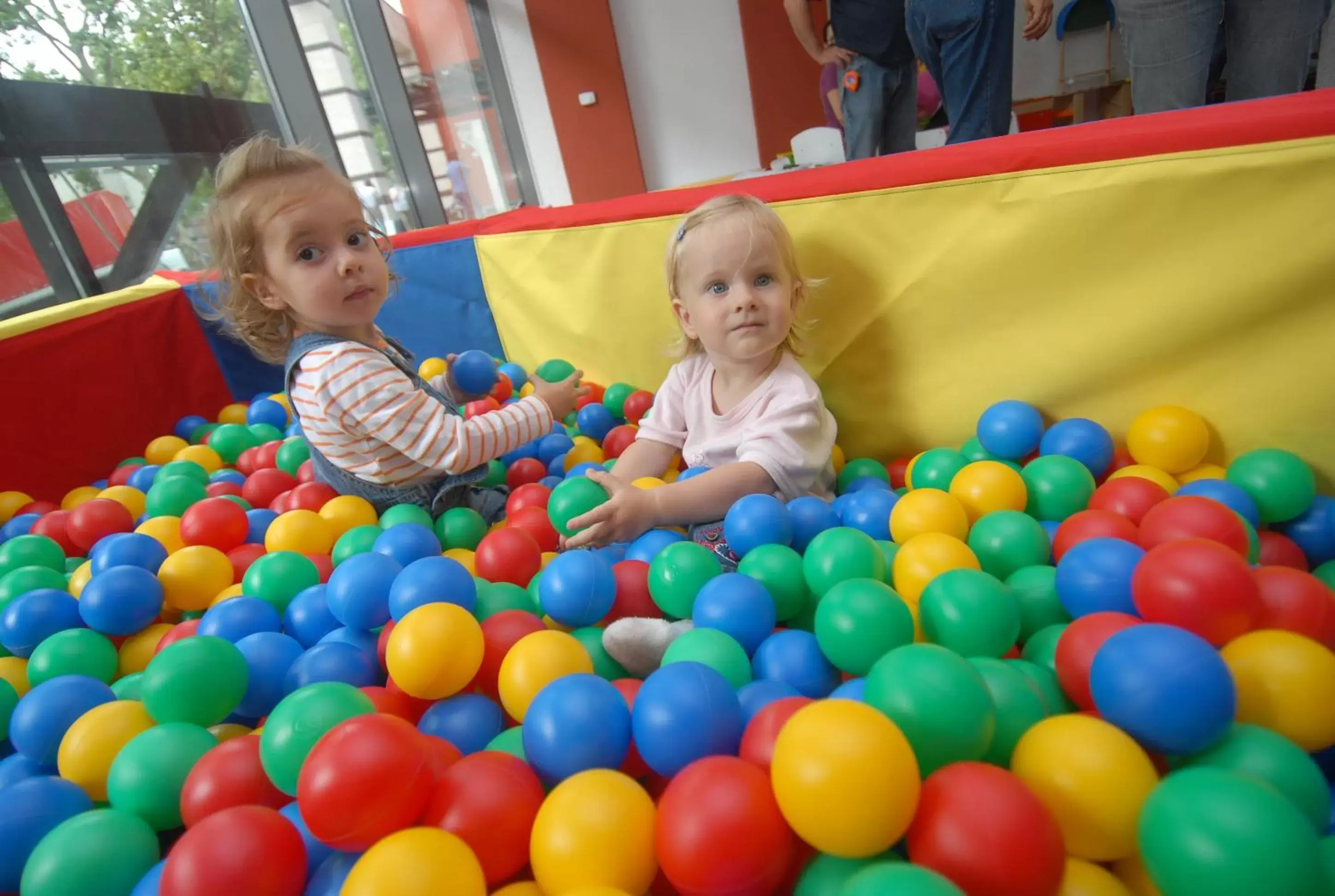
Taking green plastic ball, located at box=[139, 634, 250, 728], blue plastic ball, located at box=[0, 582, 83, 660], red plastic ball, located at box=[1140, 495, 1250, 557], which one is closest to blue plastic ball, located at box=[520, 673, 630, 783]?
green plastic ball, located at box=[139, 634, 250, 728]

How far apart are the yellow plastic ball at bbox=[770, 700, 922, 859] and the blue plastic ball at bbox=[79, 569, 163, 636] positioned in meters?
0.93

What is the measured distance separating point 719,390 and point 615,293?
46 cm

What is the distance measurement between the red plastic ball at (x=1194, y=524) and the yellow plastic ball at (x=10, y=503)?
6.45 ft

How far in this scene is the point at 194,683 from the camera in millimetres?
769

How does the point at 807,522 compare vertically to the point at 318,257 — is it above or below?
below

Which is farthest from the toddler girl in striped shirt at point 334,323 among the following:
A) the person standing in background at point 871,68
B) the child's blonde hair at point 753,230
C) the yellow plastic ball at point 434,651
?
the person standing in background at point 871,68

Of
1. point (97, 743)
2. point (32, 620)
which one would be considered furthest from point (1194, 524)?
point (32, 620)

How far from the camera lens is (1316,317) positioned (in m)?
0.87

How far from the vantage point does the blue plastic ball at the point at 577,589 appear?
892 mm

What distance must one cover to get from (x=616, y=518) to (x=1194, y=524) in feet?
2.20

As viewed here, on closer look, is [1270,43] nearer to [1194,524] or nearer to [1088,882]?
[1194,524]

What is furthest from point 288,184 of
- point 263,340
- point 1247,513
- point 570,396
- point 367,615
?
point 1247,513

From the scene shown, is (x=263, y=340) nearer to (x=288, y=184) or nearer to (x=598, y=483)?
(x=288, y=184)

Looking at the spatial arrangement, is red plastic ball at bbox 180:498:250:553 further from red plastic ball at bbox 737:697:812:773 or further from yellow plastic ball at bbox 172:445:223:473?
red plastic ball at bbox 737:697:812:773
